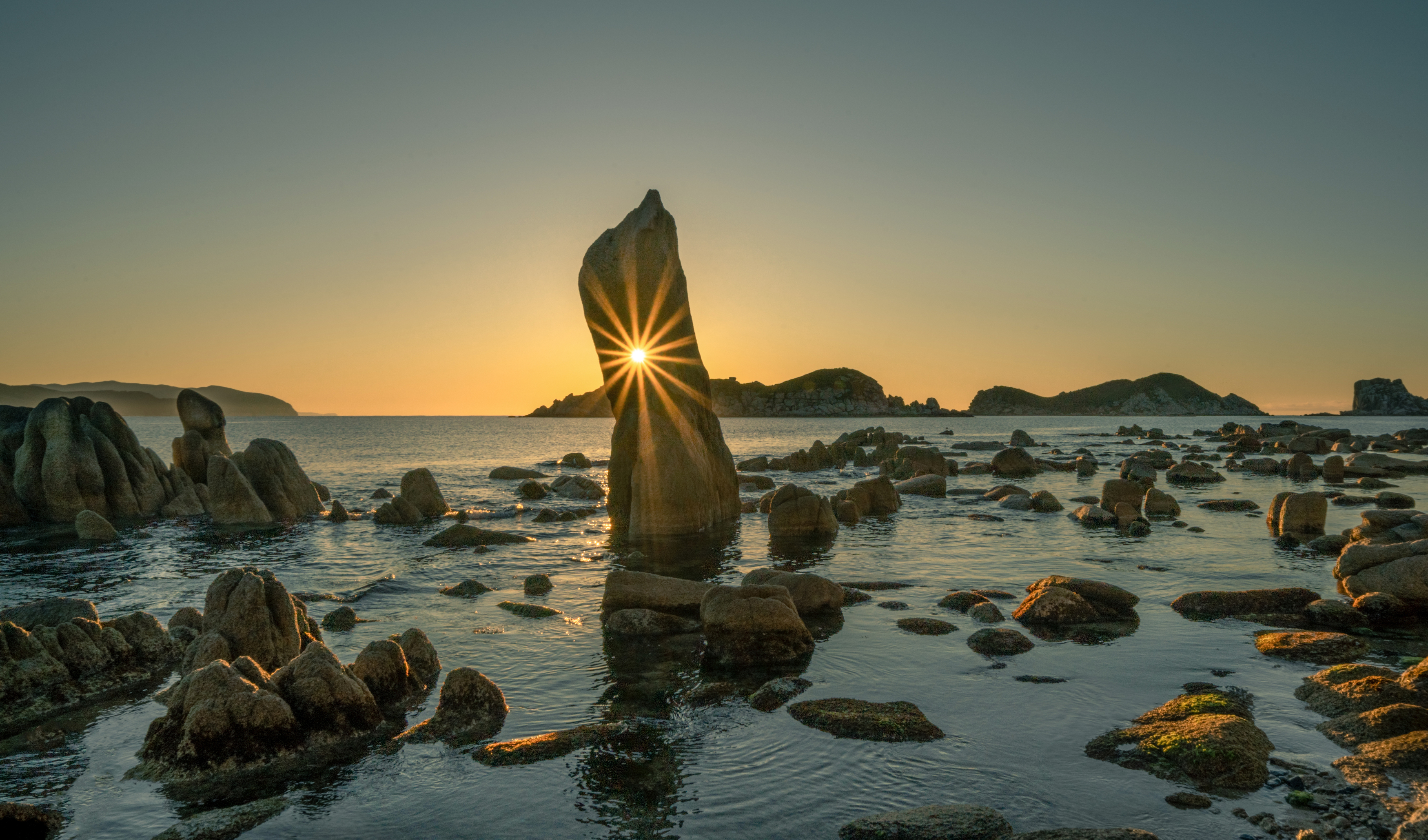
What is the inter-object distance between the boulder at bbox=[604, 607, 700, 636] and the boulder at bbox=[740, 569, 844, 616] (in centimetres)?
188

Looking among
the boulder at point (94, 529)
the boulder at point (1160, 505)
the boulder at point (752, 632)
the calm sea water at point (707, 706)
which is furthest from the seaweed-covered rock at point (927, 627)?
the boulder at point (94, 529)

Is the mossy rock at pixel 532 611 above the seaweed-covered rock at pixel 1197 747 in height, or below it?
below

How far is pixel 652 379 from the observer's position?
3189cm

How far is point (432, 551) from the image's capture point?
28531 mm

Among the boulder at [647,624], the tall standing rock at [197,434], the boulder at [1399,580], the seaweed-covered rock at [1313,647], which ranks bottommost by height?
the boulder at [647,624]

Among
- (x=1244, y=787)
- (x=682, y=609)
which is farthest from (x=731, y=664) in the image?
(x=1244, y=787)

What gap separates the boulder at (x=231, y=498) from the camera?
36250 mm

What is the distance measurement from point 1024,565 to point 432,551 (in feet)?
69.2

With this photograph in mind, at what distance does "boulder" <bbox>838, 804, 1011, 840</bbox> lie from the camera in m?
8.20

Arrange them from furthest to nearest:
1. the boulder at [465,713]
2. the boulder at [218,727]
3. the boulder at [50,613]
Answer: the boulder at [50,613] < the boulder at [465,713] < the boulder at [218,727]

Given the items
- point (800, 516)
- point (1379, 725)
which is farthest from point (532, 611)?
point (1379, 725)

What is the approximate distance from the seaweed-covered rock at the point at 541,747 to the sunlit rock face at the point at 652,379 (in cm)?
1966

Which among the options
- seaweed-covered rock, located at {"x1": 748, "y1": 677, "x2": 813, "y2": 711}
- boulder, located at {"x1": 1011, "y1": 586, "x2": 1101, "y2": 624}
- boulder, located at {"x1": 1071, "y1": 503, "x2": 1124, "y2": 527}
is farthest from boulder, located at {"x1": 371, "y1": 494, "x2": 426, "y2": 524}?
boulder, located at {"x1": 1071, "y1": 503, "x2": 1124, "y2": 527}

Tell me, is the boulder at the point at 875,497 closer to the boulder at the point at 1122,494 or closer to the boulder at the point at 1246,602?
the boulder at the point at 1122,494
